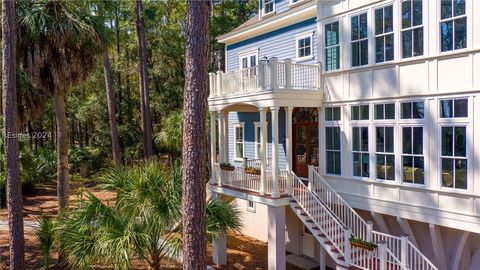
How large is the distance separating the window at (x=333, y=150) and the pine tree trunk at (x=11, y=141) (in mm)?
9469

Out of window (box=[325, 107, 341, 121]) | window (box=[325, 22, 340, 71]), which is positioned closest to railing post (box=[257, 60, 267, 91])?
window (box=[325, 22, 340, 71])

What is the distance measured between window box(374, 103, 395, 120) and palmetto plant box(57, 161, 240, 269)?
5097 mm

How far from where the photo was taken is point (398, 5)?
10.3 metres

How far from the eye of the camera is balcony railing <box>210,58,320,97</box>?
12102 millimetres

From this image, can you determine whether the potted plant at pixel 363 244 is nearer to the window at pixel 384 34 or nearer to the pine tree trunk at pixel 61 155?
the window at pixel 384 34

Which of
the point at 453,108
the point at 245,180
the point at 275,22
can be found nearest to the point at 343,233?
the point at 245,180

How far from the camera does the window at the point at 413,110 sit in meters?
9.84

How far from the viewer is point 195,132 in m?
6.29

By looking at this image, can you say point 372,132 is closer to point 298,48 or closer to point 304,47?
point 304,47

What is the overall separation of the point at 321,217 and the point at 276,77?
15.1 feet

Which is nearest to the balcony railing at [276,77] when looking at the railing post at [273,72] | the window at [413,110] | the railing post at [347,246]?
the railing post at [273,72]

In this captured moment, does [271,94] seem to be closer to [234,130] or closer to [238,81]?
[238,81]

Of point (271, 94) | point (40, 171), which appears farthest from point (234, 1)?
point (271, 94)

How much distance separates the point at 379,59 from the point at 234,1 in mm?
22899
